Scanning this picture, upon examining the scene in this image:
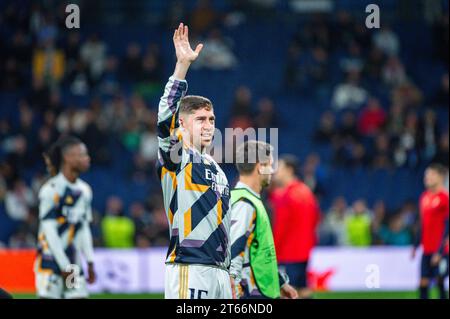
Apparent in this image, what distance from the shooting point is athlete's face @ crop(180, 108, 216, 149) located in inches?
251

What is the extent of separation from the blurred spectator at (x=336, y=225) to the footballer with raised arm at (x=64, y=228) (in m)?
10.4

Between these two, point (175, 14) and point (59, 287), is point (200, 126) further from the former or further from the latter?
point (175, 14)

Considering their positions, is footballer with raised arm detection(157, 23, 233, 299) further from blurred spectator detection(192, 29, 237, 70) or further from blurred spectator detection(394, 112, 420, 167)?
Answer: blurred spectator detection(192, 29, 237, 70)

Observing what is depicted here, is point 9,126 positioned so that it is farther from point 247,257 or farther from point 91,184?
point 247,257

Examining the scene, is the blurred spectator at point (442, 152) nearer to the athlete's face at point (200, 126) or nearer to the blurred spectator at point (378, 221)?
the blurred spectator at point (378, 221)

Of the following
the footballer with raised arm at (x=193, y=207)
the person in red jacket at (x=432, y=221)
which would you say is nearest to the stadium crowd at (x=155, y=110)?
the person in red jacket at (x=432, y=221)

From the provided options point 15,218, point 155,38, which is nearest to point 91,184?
point 15,218

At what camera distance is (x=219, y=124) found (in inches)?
862

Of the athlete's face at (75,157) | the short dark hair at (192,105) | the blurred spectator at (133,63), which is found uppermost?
the blurred spectator at (133,63)

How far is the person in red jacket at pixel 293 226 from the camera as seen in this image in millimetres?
12242

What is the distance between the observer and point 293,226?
1237 cm

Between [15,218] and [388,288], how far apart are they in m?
8.37

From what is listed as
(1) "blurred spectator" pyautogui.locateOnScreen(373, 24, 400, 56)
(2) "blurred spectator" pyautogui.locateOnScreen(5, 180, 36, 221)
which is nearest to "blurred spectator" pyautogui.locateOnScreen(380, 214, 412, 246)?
(1) "blurred spectator" pyautogui.locateOnScreen(373, 24, 400, 56)

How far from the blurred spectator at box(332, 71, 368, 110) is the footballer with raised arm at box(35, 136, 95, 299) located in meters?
14.0
